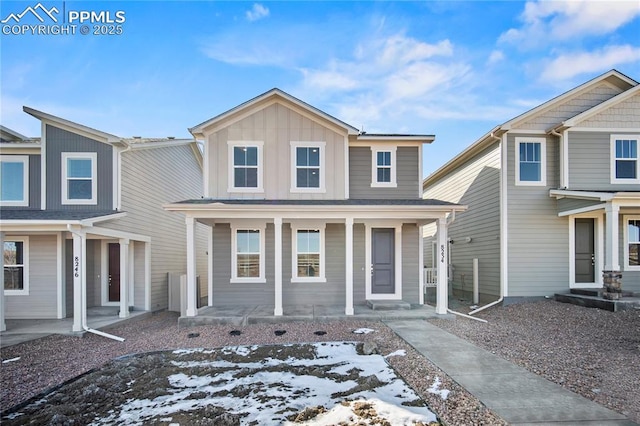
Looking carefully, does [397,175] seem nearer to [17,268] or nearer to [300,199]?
[300,199]

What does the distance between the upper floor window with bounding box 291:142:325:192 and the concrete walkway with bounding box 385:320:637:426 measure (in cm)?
533

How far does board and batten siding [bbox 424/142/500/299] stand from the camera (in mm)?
11102

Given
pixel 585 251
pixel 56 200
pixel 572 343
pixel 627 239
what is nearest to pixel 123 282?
pixel 56 200

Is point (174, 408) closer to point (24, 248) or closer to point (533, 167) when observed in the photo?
point (24, 248)

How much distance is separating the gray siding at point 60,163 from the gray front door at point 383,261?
7.87 m

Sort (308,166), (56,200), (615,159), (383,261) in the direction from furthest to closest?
(615,159) → (383,261) → (308,166) → (56,200)

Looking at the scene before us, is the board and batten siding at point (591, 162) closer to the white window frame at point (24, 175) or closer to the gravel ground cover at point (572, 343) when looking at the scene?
the gravel ground cover at point (572, 343)

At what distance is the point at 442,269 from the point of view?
28.9 ft

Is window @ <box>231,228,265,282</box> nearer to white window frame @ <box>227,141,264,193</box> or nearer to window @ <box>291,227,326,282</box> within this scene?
window @ <box>291,227,326,282</box>

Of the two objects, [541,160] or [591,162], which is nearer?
[591,162]

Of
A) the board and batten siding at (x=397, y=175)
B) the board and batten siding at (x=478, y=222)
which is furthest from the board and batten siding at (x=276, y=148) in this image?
the board and batten siding at (x=478, y=222)

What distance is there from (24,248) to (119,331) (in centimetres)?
405

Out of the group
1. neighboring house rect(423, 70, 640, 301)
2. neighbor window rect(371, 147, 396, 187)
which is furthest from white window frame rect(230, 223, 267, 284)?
neighboring house rect(423, 70, 640, 301)

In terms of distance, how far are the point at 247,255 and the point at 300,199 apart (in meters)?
2.37
